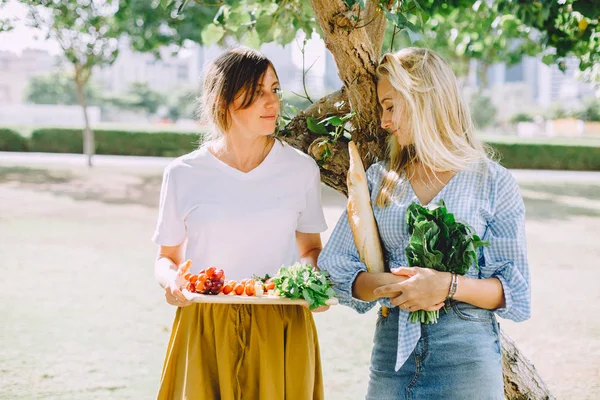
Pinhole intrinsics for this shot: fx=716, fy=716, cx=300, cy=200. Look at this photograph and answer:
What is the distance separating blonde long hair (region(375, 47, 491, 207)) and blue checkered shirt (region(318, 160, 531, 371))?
5 cm

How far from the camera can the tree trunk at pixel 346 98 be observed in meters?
2.69

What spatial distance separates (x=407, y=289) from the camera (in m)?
2.07

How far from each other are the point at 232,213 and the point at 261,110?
1.20 feet

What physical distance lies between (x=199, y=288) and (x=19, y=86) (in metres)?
116

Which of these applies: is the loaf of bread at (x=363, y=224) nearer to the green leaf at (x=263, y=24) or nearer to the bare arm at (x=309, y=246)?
the bare arm at (x=309, y=246)

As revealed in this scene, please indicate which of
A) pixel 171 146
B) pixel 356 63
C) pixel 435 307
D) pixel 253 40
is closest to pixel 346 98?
pixel 356 63

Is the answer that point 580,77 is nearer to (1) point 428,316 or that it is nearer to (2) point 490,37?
(2) point 490,37

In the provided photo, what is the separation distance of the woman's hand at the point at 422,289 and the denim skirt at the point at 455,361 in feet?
0.39

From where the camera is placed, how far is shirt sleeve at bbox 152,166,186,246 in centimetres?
246

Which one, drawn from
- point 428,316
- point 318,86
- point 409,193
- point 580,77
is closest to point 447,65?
point 409,193

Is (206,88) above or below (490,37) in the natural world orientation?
below

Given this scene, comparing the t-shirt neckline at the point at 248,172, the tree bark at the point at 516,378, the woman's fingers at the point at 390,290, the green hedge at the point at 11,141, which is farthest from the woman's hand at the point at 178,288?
the green hedge at the point at 11,141

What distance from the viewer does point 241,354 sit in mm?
2363

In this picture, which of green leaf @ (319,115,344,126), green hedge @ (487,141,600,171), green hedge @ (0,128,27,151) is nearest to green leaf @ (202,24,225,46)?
green leaf @ (319,115,344,126)
